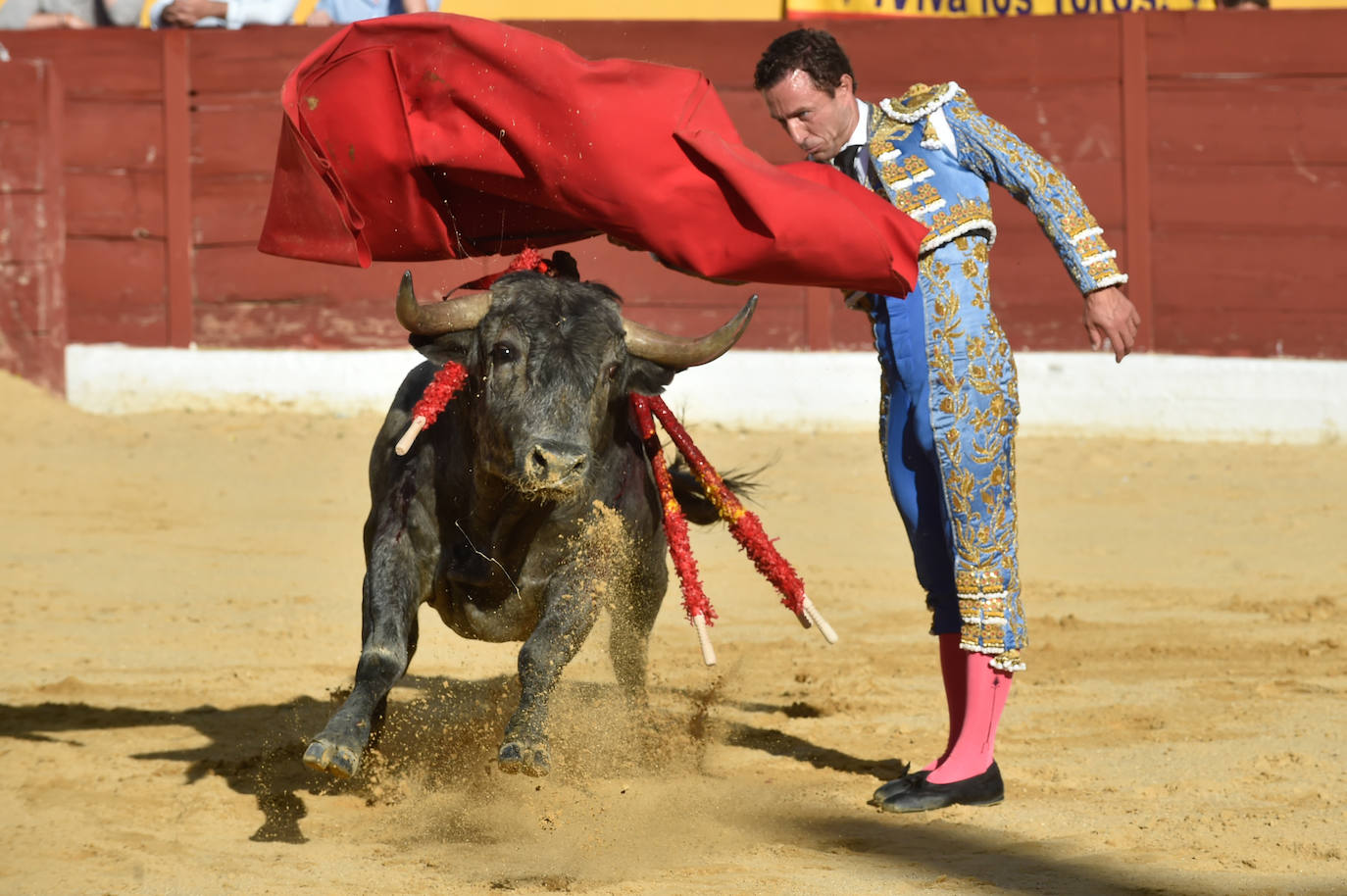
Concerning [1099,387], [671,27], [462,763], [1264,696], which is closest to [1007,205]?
[1099,387]

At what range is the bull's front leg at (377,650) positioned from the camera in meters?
2.95

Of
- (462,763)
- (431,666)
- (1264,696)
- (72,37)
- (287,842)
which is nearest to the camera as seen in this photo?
(287,842)

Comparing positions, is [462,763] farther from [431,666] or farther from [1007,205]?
[1007,205]

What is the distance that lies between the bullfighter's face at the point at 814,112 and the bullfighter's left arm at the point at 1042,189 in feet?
0.61

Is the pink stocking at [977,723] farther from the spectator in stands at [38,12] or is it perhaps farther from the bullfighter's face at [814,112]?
the spectator in stands at [38,12]

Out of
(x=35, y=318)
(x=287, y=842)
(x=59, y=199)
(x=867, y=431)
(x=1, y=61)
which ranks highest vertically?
(x=1, y=61)

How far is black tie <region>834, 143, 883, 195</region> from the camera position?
3.39m

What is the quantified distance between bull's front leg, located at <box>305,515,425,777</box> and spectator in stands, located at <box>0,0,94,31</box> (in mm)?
6051

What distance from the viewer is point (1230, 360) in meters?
8.02

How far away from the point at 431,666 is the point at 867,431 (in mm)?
3701

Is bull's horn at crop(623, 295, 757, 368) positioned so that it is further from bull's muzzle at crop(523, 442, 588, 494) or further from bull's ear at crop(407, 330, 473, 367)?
bull's muzzle at crop(523, 442, 588, 494)

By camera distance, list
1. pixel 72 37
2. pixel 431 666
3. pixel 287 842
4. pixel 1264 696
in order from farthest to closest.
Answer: pixel 72 37 → pixel 431 666 → pixel 1264 696 → pixel 287 842

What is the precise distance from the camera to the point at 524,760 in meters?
3.17

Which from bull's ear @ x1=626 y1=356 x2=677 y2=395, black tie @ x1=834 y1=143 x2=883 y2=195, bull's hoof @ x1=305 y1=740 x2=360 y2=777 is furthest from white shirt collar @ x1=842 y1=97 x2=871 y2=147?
bull's hoof @ x1=305 y1=740 x2=360 y2=777
